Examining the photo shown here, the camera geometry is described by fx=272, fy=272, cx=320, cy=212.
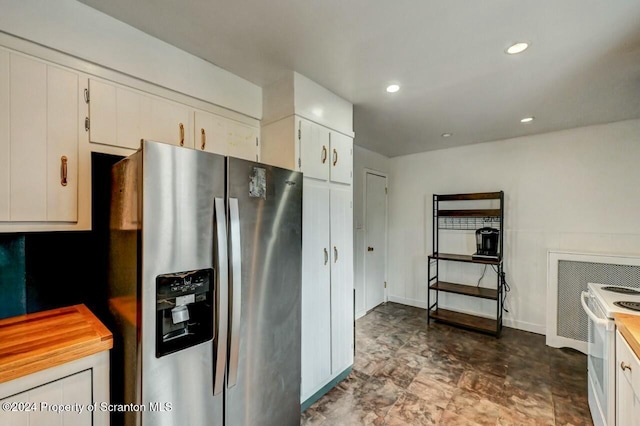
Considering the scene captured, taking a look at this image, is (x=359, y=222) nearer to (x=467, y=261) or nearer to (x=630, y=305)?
(x=467, y=261)

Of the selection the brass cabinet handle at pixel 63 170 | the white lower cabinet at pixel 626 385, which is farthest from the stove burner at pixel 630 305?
A: the brass cabinet handle at pixel 63 170

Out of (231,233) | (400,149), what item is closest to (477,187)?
(400,149)

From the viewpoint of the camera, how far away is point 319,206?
2117 mm

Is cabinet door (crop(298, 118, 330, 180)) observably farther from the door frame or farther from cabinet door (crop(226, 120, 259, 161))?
the door frame

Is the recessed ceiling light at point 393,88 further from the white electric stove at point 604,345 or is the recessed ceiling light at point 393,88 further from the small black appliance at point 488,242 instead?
the small black appliance at point 488,242

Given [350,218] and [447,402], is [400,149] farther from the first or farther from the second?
[447,402]

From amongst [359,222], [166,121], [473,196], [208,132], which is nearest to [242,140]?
[208,132]

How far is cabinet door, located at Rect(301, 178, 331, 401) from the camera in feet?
6.52

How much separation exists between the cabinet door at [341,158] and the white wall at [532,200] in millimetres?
2189

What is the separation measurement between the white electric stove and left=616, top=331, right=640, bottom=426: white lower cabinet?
0.07 metres

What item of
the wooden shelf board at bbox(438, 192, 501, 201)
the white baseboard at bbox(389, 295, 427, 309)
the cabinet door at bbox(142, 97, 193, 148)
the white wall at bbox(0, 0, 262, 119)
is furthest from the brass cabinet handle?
the white baseboard at bbox(389, 295, 427, 309)

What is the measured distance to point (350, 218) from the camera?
97.5 inches

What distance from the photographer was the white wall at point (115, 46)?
1.20m

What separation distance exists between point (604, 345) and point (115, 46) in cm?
320
